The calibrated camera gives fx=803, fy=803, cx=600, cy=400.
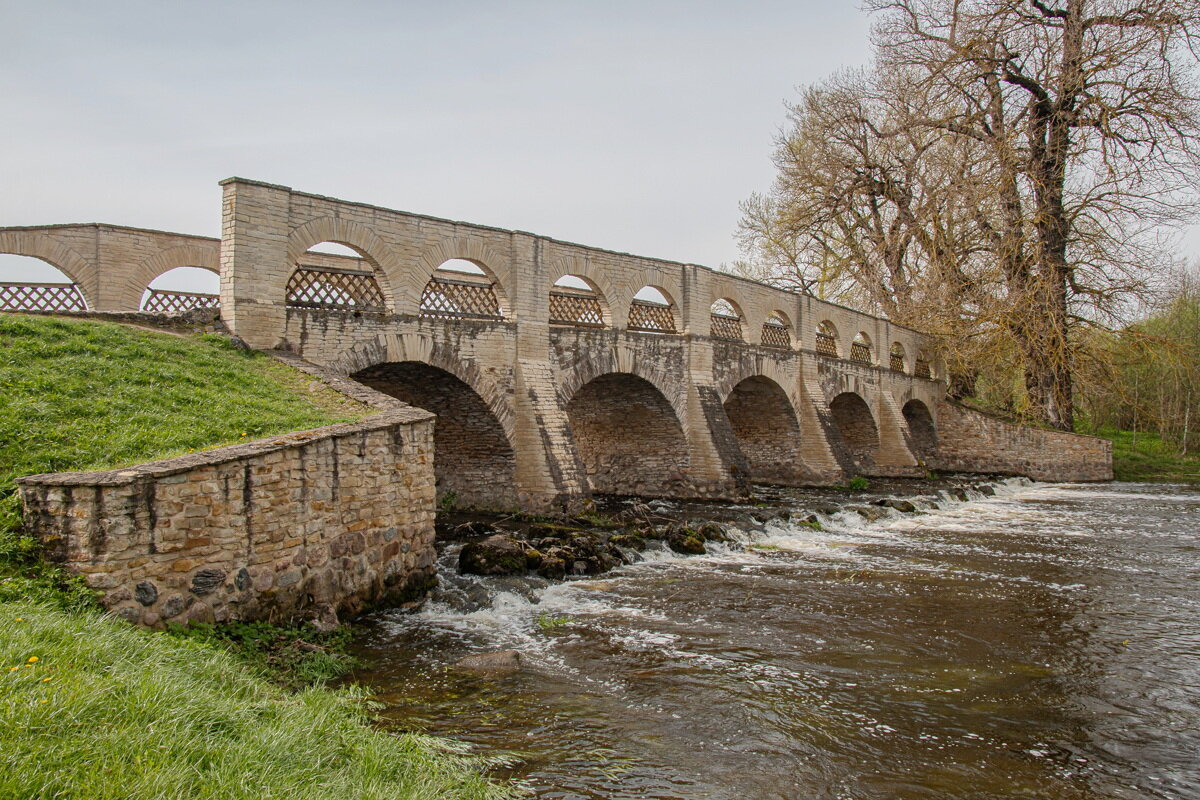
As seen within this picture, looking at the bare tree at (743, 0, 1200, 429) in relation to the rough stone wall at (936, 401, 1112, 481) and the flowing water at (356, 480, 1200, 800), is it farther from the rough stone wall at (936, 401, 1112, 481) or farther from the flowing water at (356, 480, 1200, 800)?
the flowing water at (356, 480, 1200, 800)

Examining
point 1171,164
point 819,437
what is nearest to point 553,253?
point 819,437

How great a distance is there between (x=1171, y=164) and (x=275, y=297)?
23733mm

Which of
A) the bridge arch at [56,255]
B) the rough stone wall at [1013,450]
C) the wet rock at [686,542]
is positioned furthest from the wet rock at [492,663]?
the rough stone wall at [1013,450]

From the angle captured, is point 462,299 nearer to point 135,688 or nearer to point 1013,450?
point 135,688

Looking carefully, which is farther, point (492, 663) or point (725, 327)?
point (725, 327)

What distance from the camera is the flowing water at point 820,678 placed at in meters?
4.60

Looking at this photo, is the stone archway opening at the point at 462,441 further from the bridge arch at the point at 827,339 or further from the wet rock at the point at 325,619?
the bridge arch at the point at 827,339

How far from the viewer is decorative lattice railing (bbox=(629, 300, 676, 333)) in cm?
1680

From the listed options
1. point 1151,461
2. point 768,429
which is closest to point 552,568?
point 768,429

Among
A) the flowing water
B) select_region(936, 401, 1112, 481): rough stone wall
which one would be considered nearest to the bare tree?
select_region(936, 401, 1112, 481): rough stone wall

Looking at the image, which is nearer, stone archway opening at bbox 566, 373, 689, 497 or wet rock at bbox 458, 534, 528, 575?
wet rock at bbox 458, 534, 528, 575

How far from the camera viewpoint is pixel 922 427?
96.8 feet

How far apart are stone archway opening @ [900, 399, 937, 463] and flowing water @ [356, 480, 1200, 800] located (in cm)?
1817

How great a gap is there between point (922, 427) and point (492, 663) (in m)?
26.5
